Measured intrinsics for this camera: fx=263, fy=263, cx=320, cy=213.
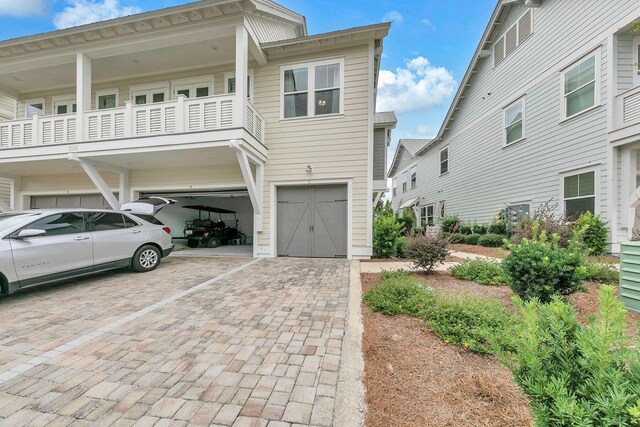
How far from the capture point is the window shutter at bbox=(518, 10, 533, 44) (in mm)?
10047

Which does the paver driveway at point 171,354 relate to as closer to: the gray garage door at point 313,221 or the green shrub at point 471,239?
the gray garage door at point 313,221

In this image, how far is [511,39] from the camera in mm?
11070

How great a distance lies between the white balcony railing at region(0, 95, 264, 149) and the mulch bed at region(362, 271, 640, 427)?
20.9 ft

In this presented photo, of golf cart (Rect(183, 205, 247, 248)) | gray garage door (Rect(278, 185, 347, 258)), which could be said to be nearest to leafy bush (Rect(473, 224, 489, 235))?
gray garage door (Rect(278, 185, 347, 258))

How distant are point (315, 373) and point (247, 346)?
2.96ft

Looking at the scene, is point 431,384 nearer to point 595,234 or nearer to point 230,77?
point 595,234

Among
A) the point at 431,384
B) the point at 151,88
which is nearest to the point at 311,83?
the point at 151,88

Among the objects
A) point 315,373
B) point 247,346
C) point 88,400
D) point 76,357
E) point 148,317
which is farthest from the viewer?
point 148,317

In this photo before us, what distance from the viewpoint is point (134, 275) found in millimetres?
6062

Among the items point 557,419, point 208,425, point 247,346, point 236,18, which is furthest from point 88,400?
point 236,18

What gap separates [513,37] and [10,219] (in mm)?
16603

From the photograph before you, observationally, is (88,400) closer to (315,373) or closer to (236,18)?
(315,373)

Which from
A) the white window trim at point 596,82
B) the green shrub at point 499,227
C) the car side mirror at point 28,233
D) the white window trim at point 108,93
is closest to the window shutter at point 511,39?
the white window trim at point 596,82

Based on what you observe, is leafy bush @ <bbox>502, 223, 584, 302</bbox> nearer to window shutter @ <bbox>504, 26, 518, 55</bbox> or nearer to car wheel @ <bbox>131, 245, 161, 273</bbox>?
car wheel @ <bbox>131, 245, 161, 273</bbox>
